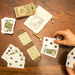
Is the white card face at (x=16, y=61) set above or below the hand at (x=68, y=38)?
below

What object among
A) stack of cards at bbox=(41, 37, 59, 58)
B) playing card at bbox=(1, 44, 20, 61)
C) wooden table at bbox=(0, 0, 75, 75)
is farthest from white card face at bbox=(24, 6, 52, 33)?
playing card at bbox=(1, 44, 20, 61)

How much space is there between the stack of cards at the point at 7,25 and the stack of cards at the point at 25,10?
0.32 ft

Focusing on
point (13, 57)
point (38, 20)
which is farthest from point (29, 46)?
point (38, 20)

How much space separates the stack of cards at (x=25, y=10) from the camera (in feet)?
2.94

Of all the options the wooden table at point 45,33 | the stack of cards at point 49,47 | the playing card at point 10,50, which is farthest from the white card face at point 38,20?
the playing card at point 10,50

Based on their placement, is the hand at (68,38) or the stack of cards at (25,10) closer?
the hand at (68,38)

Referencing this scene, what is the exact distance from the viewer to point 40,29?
91 centimetres

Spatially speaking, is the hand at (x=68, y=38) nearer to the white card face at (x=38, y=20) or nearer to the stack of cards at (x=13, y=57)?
the white card face at (x=38, y=20)

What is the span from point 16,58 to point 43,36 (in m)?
0.39

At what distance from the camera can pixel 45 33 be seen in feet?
2.98

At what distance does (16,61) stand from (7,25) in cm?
42

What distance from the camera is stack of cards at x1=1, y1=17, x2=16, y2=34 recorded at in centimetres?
89

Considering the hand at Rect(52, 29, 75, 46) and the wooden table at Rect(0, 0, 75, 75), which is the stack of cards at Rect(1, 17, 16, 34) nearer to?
the wooden table at Rect(0, 0, 75, 75)

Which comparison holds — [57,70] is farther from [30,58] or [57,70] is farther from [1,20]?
[1,20]
